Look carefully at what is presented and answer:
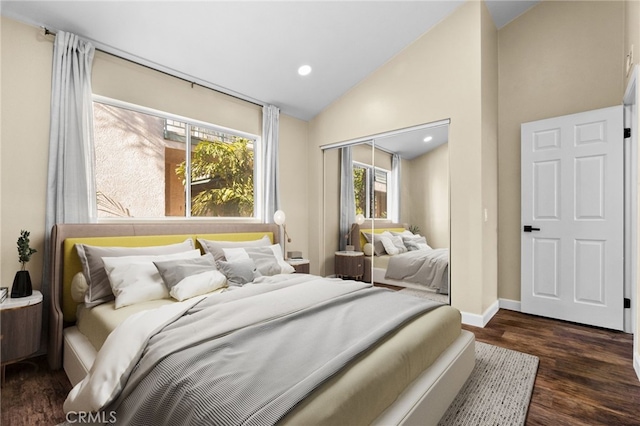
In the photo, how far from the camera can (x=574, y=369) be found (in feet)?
7.58

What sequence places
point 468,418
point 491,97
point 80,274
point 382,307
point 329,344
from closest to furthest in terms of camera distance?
point 329,344 < point 468,418 < point 382,307 < point 80,274 < point 491,97

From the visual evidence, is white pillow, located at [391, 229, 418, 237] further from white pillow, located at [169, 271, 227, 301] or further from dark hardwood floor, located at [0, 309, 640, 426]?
white pillow, located at [169, 271, 227, 301]

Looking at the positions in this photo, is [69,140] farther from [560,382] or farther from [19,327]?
[560,382]

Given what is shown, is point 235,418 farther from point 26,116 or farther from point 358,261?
point 358,261

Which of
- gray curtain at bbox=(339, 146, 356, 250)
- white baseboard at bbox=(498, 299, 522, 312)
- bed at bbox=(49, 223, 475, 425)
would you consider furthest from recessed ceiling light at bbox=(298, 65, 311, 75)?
white baseboard at bbox=(498, 299, 522, 312)

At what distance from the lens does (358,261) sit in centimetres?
438

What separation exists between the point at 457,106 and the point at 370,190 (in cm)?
147

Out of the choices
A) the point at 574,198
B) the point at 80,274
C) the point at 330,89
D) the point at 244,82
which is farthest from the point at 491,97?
the point at 80,274

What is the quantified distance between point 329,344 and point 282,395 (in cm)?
42

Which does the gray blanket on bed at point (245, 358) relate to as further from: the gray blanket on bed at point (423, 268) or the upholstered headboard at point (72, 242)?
the gray blanket on bed at point (423, 268)

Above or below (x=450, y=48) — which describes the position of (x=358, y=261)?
below

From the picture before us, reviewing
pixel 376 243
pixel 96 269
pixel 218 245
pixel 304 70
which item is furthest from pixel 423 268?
pixel 96 269

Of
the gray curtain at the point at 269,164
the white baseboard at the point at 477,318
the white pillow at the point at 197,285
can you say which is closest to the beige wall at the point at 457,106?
the white baseboard at the point at 477,318

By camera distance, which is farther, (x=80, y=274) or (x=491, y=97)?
(x=491, y=97)
